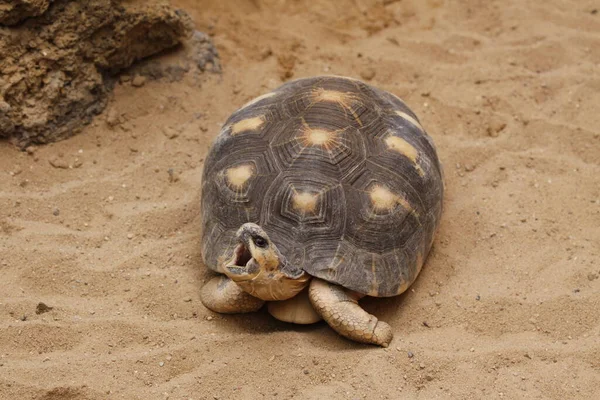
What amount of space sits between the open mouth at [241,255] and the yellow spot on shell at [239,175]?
392 millimetres

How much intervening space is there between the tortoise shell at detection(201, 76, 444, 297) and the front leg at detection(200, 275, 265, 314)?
11cm

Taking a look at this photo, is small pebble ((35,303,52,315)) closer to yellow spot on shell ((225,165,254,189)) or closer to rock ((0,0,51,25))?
yellow spot on shell ((225,165,254,189))

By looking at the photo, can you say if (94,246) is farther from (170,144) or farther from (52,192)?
(170,144)

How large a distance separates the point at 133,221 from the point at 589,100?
2935mm

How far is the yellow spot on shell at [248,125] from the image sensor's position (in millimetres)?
3506

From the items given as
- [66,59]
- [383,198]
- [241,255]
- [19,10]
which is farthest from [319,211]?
[19,10]

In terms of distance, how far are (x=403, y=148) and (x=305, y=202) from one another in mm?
609

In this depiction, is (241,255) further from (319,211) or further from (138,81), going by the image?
(138,81)

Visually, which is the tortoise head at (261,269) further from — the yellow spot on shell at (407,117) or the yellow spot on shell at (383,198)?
the yellow spot on shell at (407,117)

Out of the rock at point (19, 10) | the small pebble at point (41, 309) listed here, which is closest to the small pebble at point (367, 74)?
the rock at point (19, 10)

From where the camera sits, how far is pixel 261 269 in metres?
2.97

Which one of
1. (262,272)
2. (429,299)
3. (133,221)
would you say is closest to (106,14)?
(133,221)

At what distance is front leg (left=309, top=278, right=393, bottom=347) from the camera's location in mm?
3129

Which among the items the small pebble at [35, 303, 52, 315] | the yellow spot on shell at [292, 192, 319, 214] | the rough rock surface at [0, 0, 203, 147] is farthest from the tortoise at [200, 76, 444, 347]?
the rough rock surface at [0, 0, 203, 147]
